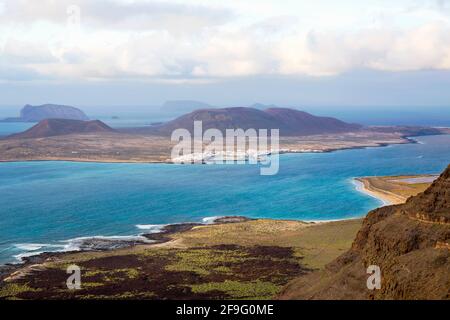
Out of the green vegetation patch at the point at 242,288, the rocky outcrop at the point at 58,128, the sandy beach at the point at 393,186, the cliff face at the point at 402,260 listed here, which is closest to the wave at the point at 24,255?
the green vegetation patch at the point at 242,288

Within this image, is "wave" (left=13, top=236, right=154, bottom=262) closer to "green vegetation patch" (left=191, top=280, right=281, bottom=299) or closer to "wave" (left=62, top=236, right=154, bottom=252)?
"wave" (left=62, top=236, right=154, bottom=252)

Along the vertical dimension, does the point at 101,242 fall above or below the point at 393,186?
below

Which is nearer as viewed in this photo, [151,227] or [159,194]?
[151,227]

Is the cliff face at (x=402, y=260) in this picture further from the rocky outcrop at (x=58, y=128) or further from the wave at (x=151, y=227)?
the rocky outcrop at (x=58, y=128)

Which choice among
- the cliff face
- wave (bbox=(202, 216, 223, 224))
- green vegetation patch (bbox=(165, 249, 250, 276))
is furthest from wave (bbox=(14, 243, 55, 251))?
the cliff face

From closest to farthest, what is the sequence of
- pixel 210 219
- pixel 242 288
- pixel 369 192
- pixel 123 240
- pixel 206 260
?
pixel 242 288 < pixel 206 260 < pixel 123 240 < pixel 210 219 < pixel 369 192

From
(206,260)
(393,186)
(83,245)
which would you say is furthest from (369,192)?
(83,245)

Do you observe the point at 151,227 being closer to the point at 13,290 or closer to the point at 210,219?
the point at 210,219
